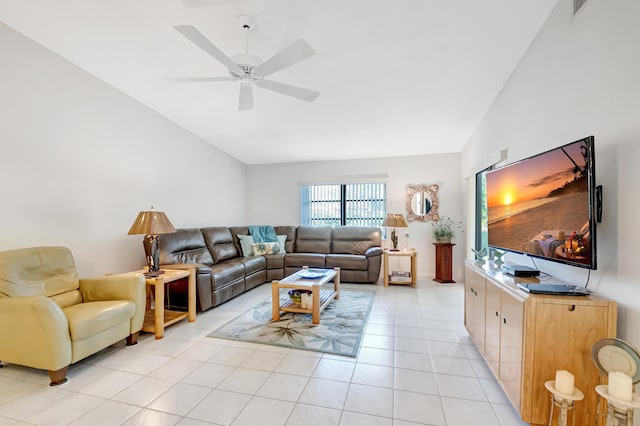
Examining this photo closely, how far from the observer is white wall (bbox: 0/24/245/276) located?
2605 mm

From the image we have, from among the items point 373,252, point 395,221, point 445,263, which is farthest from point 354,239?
point 445,263

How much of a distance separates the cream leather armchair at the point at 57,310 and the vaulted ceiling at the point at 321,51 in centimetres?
185

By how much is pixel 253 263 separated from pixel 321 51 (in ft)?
10.4

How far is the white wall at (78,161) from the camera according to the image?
103 inches

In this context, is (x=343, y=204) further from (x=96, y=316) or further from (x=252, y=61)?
(x=96, y=316)

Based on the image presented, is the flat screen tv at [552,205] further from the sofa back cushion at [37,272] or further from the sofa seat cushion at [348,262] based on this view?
the sofa back cushion at [37,272]

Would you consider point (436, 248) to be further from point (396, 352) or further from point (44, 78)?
point (44, 78)

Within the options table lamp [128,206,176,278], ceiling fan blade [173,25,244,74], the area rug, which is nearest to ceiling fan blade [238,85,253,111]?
ceiling fan blade [173,25,244,74]

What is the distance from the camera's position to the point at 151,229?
114 inches

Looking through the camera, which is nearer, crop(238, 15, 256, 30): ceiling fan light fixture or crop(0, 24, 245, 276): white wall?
crop(238, 15, 256, 30): ceiling fan light fixture

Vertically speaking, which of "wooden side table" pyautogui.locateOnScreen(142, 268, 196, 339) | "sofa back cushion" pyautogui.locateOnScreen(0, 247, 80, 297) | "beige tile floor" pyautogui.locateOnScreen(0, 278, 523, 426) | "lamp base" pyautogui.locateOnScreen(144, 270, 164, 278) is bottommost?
"beige tile floor" pyautogui.locateOnScreen(0, 278, 523, 426)

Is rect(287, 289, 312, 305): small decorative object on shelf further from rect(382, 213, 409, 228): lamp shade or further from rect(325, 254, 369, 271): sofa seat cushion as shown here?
rect(382, 213, 409, 228): lamp shade

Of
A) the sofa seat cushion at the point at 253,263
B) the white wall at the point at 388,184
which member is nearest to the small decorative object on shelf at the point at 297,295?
the sofa seat cushion at the point at 253,263

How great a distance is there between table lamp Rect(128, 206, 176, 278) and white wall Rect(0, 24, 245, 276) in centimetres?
72
